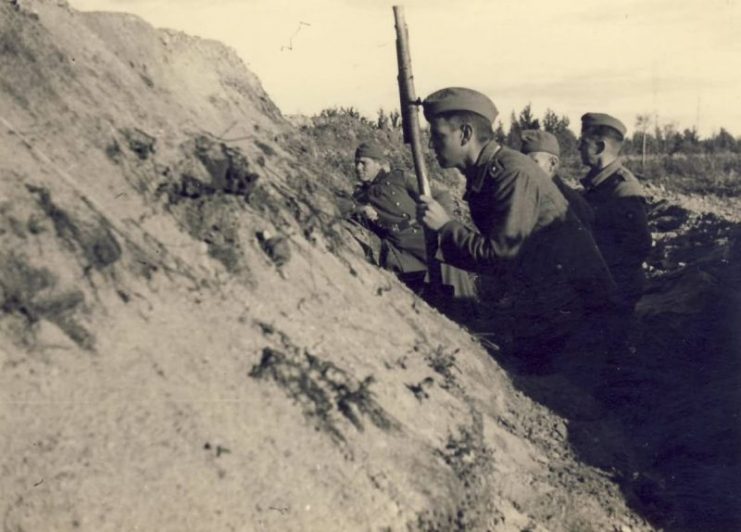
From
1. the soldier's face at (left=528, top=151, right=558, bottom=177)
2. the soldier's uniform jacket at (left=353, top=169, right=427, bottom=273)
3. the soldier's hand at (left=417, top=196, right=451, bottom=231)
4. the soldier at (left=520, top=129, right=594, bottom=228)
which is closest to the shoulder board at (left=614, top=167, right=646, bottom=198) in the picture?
the soldier at (left=520, top=129, right=594, bottom=228)

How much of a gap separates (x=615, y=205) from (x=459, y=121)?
10.2ft

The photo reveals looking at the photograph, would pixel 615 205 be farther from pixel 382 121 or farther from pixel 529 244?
pixel 382 121

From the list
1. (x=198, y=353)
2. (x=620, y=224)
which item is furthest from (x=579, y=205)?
(x=198, y=353)

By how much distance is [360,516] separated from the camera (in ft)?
10.0

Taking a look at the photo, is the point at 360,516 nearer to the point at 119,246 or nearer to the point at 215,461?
the point at 215,461

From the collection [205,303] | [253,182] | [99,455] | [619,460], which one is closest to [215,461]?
[99,455]

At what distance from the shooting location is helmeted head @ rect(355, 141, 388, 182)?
7.30m

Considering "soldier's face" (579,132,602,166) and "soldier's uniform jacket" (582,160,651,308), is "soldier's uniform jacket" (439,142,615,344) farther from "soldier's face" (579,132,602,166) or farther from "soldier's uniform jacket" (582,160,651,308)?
"soldier's face" (579,132,602,166)

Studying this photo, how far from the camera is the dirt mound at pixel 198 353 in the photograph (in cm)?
290

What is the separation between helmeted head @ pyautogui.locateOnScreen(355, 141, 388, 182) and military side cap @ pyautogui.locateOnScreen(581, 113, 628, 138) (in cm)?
213

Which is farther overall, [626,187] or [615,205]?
[626,187]

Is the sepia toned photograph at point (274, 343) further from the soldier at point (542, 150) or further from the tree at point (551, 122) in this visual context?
the tree at point (551, 122)

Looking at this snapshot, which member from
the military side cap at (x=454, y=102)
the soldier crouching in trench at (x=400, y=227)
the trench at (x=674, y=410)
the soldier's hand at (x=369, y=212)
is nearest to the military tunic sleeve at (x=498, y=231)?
the military side cap at (x=454, y=102)

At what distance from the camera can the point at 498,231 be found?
465 cm
